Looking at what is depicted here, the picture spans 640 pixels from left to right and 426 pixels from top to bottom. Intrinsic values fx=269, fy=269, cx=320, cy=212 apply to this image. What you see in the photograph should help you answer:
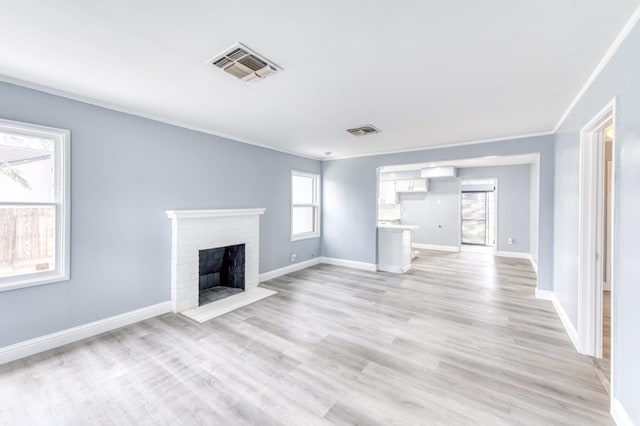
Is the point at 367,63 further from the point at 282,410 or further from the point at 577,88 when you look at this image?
the point at 282,410

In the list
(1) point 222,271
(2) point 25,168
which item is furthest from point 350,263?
(2) point 25,168

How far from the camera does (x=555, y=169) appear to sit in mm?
3834

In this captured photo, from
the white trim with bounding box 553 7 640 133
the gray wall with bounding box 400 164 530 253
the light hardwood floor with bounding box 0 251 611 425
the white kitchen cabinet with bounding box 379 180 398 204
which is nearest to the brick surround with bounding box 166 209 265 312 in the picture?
the light hardwood floor with bounding box 0 251 611 425


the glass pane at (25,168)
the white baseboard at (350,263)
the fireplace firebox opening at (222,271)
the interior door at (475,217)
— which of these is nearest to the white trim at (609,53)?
the white baseboard at (350,263)

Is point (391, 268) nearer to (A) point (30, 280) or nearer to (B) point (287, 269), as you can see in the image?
(B) point (287, 269)

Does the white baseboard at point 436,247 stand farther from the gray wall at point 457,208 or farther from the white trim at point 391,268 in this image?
the white trim at point 391,268

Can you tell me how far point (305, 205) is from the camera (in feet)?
19.7

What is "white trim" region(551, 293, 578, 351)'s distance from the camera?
2.71m

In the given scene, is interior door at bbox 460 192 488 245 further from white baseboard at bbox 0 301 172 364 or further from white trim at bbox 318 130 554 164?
white baseboard at bbox 0 301 172 364

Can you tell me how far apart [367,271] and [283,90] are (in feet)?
13.5

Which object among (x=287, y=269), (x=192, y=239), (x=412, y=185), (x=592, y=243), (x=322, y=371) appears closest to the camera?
(x=322, y=371)

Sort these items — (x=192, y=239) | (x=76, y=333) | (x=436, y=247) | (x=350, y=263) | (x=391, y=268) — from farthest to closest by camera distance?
(x=436, y=247) < (x=350, y=263) < (x=391, y=268) < (x=192, y=239) < (x=76, y=333)

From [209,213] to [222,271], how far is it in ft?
4.41

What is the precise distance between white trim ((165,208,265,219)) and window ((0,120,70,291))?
1024 millimetres
